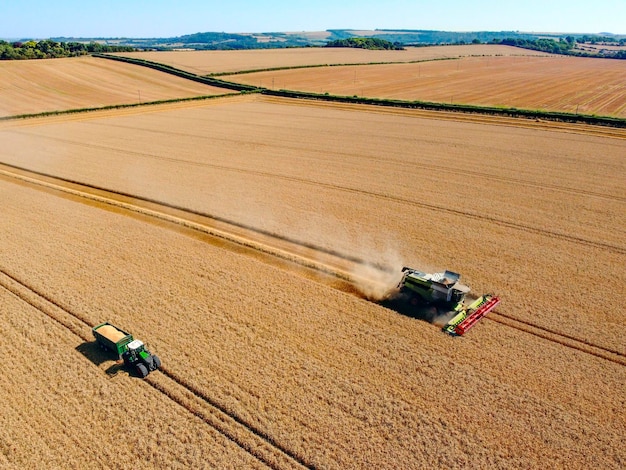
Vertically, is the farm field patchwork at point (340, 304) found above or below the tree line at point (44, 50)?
Result: below

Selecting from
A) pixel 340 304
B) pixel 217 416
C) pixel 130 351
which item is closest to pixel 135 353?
pixel 130 351

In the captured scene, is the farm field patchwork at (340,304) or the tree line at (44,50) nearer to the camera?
the farm field patchwork at (340,304)

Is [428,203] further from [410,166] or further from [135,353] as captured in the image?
[135,353]

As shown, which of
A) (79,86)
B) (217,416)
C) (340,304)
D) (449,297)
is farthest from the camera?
(79,86)

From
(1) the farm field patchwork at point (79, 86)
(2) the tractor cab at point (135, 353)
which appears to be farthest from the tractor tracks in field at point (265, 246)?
(1) the farm field patchwork at point (79, 86)

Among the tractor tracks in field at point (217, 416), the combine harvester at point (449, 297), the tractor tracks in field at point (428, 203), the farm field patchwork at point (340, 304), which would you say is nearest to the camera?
the tractor tracks in field at point (217, 416)

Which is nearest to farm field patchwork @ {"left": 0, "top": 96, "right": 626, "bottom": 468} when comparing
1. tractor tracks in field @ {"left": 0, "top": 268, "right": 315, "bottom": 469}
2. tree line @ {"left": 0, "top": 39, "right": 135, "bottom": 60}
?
tractor tracks in field @ {"left": 0, "top": 268, "right": 315, "bottom": 469}

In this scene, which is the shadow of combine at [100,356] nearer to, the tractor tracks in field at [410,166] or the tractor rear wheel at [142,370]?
the tractor rear wheel at [142,370]
